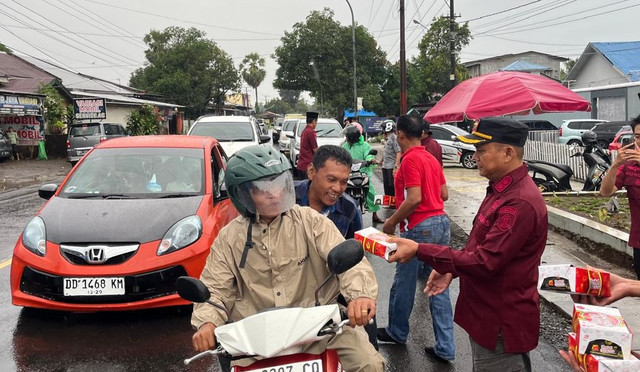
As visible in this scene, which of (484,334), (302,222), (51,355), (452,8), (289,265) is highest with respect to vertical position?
(452,8)

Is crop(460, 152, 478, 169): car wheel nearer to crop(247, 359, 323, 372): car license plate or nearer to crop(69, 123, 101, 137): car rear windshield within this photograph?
crop(69, 123, 101, 137): car rear windshield

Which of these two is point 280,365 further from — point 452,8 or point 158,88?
point 158,88

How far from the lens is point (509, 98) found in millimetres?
8047

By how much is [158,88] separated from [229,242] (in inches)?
1950

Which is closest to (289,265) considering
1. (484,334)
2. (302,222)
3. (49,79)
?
(302,222)

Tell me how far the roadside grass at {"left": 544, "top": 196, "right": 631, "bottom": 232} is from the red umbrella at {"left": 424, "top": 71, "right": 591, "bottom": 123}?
1590 millimetres

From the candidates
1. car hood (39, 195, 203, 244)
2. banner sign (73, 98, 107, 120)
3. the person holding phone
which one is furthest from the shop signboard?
the person holding phone

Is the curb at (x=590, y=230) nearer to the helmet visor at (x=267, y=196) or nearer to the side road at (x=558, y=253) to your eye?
the side road at (x=558, y=253)

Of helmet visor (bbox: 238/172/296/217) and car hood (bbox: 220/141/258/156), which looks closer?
helmet visor (bbox: 238/172/296/217)

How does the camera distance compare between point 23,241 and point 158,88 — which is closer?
point 23,241

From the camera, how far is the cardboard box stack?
205cm

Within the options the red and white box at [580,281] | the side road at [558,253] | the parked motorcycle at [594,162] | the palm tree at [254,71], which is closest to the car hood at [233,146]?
the side road at [558,253]

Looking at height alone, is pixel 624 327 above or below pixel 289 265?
below

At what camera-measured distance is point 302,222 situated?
2500mm
